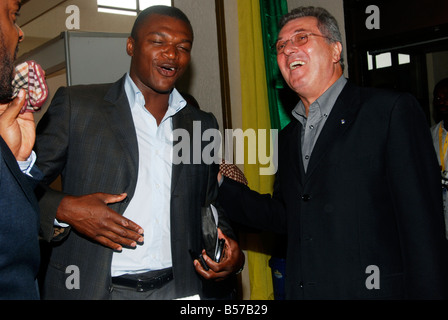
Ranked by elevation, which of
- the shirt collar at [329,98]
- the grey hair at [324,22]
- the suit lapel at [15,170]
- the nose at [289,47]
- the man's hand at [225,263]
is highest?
the grey hair at [324,22]

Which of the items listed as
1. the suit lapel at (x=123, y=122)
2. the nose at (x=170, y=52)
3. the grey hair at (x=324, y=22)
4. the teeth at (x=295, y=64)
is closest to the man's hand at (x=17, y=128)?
the suit lapel at (x=123, y=122)

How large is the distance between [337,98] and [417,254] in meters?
0.71

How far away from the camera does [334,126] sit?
1.81 meters

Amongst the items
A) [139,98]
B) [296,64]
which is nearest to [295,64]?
[296,64]

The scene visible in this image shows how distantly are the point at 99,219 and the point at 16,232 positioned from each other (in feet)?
1.30

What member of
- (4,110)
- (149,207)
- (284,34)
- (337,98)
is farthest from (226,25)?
(4,110)

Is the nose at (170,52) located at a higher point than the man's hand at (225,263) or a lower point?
higher

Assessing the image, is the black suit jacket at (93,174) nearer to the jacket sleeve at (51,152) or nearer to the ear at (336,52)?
the jacket sleeve at (51,152)

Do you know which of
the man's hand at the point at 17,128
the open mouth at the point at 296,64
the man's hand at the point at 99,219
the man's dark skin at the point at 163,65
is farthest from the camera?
the open mouth at the point at 296,64

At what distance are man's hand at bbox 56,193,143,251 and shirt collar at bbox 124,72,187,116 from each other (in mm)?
512

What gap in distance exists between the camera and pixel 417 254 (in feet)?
5.30

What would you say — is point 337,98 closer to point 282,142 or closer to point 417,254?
point 282,142

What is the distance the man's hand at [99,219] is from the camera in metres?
1.46

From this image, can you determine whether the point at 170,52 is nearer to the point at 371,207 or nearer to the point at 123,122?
the point at 123,122
